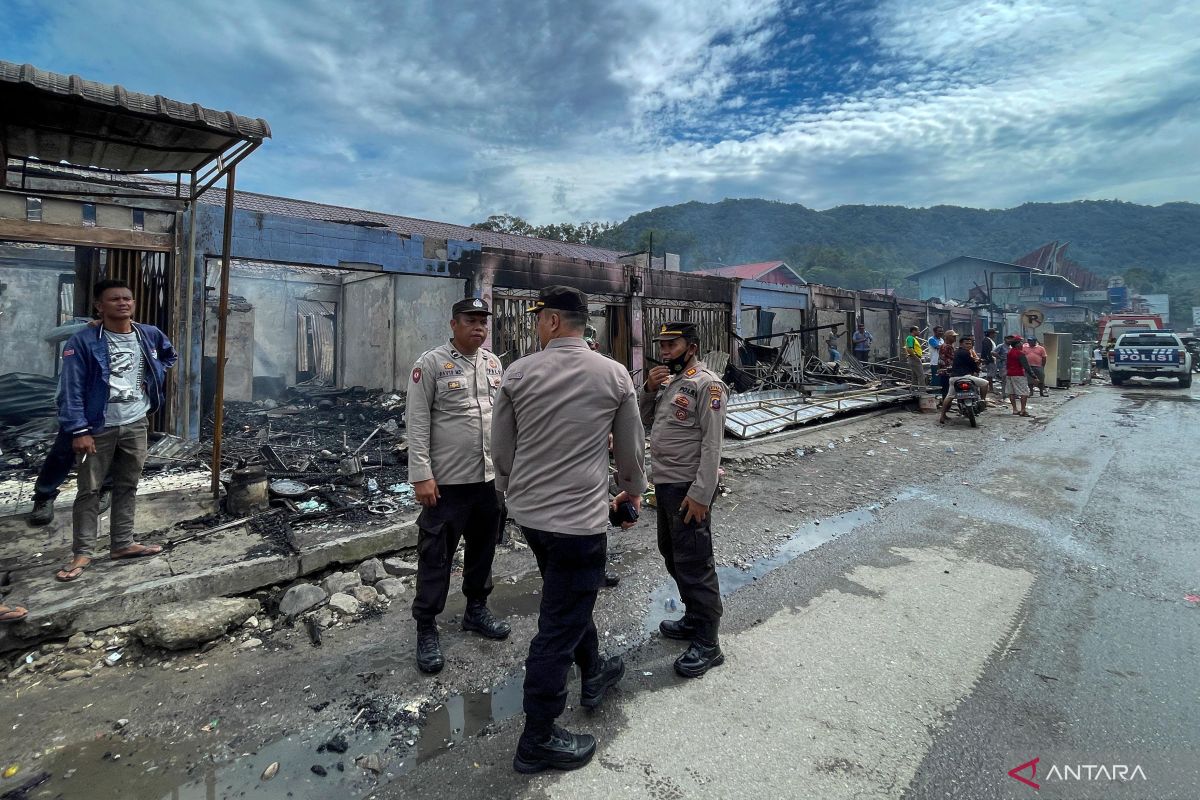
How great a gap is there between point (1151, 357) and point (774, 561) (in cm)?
1920

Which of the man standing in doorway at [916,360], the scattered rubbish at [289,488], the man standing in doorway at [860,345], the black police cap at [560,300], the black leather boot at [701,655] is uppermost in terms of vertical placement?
the man standing in doorway at [860,345]

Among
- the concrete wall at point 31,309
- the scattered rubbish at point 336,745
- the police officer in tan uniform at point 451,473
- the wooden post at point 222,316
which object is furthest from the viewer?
the concrete wall at point 31,309

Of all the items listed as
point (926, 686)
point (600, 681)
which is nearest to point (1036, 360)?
point (926, 686)

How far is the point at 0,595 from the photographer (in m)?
3.00

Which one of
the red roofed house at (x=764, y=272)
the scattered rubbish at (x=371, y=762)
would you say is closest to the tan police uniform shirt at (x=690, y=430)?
the scattered rubbish at (x=371, y=762)

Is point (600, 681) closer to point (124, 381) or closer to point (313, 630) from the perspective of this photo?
point (313, 630)

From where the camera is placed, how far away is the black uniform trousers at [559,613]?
202 cm

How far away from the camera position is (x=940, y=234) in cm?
8831

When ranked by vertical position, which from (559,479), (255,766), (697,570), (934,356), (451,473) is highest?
(934,356)

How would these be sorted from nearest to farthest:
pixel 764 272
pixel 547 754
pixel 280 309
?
pixel 547 754 < pixel 280 309 < pixel 764 272

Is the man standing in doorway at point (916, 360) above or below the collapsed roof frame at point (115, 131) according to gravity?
below

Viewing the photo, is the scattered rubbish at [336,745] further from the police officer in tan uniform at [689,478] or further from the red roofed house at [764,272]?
the red roofed house at [764,272]

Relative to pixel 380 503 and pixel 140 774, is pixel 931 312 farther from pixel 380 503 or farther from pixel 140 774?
Answer: pixel 140 774

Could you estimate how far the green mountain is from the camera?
63.4 metres
